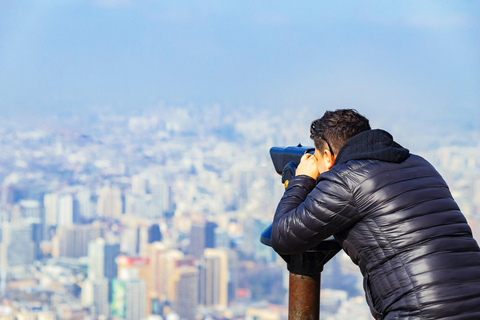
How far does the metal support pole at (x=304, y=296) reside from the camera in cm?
118

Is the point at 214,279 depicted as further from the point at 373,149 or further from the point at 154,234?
the point at 373,149

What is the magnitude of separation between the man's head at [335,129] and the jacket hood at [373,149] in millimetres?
34

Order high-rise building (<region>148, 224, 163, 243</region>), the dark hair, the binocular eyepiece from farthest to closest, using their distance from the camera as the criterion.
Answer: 1. high-rise building (<region>148, 224, 163, 243</region>)
2. the binocular eyepiece
3. the dark hair

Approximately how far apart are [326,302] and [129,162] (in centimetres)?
565

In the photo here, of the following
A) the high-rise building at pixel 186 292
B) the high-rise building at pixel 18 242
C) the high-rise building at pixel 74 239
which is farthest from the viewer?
the high-rise building at pixel 74 239

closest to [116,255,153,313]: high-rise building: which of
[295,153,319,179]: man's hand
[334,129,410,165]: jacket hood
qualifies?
[295,153,319,179]: man's hand

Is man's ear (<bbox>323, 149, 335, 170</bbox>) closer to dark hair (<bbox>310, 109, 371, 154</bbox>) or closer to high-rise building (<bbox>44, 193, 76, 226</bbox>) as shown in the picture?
dark hair (<bbox>310, 109, 371, 154</bbox>)

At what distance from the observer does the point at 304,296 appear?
1.19 m

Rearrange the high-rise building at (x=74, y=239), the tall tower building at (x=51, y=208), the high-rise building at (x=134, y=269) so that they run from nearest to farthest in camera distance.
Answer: the high-rise building at (x=134, y=269), the high-rise building at (x=74, y=239), the tall tower building at (x=51, y=208)

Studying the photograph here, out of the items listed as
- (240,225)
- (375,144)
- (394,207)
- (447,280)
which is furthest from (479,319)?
(240,225)

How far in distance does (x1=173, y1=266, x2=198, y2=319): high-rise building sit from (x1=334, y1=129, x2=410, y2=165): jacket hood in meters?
9.56

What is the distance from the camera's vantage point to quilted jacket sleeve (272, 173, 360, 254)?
34.9 inches

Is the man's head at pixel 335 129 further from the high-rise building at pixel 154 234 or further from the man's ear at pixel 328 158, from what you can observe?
the high-rise building at pixel 154 234

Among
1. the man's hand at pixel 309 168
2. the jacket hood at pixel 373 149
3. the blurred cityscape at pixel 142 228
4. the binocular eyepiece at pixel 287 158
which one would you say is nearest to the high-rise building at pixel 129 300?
the blurred cityscape at pixel 142 228
